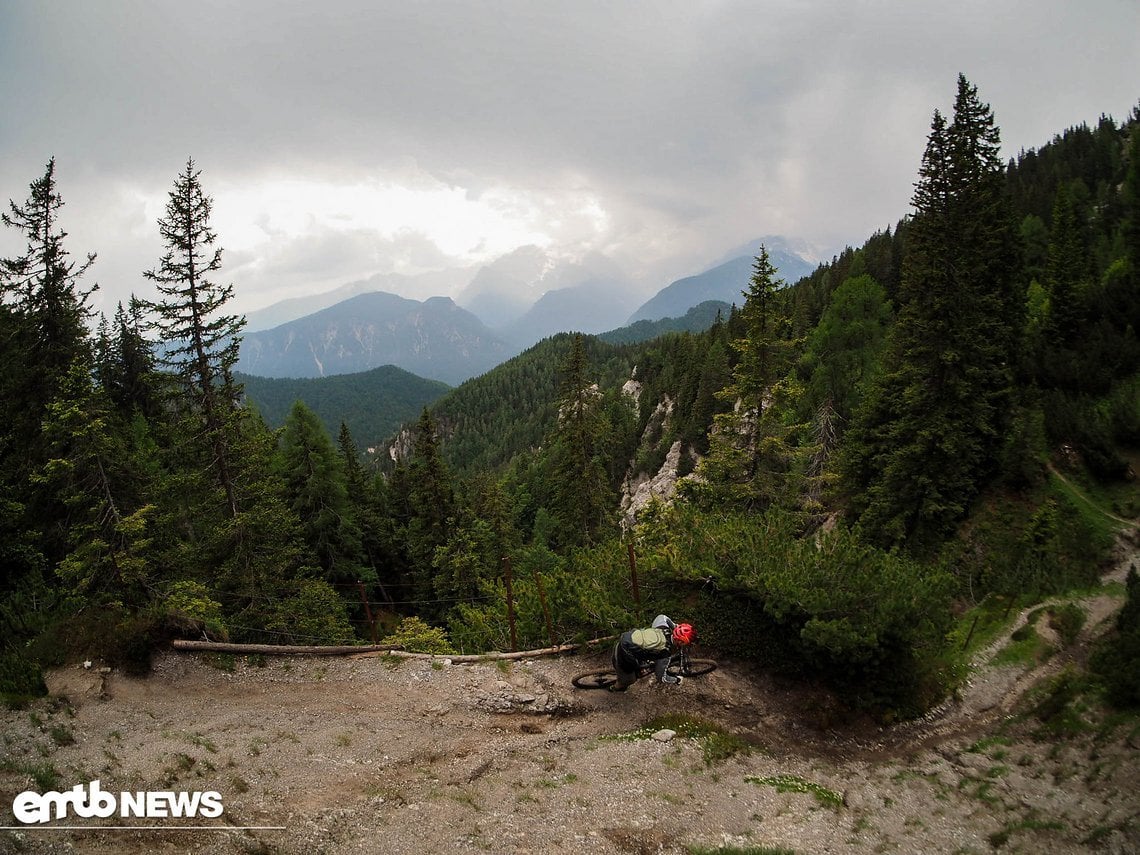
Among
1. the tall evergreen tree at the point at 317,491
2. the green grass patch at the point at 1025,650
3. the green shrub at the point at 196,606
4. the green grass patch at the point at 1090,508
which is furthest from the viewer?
the tall evergreen tree at the point at 317,491

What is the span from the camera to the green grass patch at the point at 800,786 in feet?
27.9

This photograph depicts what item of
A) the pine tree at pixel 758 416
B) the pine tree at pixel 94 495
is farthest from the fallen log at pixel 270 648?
the pine tree at pixel 758 416

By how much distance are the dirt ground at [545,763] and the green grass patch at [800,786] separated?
0.12 ft

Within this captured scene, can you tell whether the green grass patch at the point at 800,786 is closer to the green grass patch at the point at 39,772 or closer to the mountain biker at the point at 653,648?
the mountain biker at the point at 653,648

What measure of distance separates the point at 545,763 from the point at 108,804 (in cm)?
610

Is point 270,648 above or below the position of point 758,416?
below

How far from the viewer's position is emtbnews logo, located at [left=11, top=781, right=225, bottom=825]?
675 cm

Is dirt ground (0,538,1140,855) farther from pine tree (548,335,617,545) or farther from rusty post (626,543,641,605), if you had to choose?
pine tree (548,335,617,545)

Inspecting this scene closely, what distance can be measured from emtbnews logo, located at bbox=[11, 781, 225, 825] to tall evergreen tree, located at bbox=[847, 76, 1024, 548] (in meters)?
20.8

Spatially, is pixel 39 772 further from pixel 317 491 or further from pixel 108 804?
pixel 317 491

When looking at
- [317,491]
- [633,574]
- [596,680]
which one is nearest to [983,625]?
[633,574]

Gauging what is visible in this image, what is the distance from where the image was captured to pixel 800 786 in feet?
29.4

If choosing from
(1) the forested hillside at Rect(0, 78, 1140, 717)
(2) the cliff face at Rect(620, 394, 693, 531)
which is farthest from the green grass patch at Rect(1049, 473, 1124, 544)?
(2) the cliff face at Rect(620, 394, 693, 531)

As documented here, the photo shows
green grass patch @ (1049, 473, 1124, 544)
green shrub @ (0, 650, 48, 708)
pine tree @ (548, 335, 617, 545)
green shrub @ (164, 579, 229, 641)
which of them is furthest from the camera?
pine tree @ (548, 335, 617, 545)
